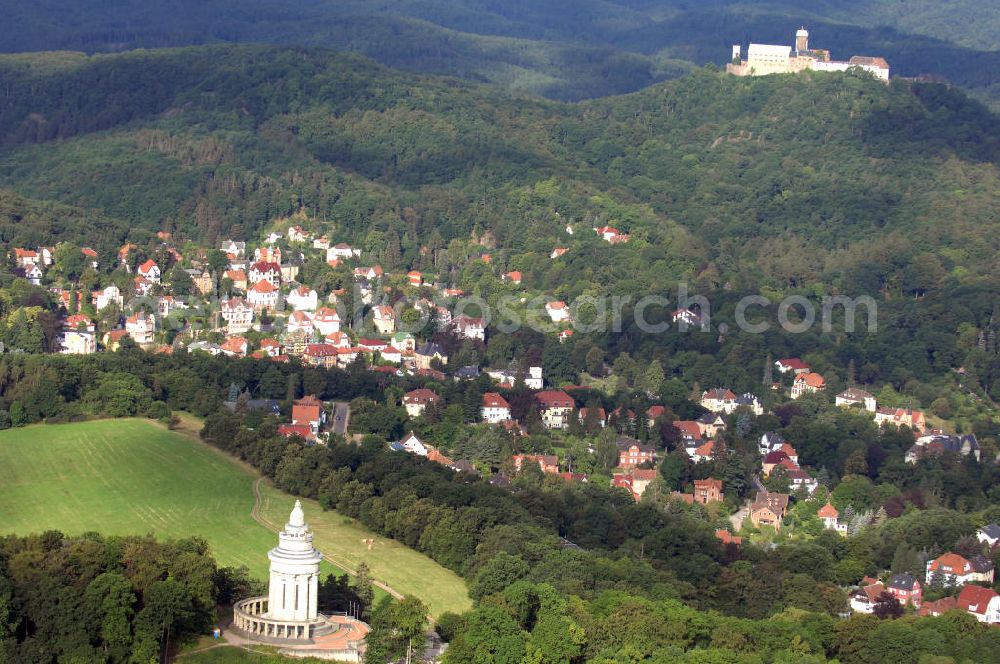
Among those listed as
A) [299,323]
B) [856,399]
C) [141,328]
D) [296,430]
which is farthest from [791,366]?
[141,328]

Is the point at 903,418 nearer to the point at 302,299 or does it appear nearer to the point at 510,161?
the point at 302,299

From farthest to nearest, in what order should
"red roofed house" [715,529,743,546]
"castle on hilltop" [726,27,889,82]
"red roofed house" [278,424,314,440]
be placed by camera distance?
"castle on hilltop" [726,27,889,82] < "red roofed house" [278,424,314,440] < "red roofed house" [715,529,743,546]

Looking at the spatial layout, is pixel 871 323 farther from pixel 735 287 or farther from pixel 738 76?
pixel 738 76

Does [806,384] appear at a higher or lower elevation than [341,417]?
lower

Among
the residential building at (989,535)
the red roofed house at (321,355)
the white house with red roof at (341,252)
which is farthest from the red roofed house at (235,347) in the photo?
the residential building at (989,535)

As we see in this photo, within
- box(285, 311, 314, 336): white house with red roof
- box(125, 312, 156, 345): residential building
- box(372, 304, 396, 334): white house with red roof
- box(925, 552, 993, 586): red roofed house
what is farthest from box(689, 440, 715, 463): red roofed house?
box(125, 312, 156, 345): residential building

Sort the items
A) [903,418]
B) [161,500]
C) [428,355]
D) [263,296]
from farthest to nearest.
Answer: [263,296], [428,355], [903,418], [161,500]

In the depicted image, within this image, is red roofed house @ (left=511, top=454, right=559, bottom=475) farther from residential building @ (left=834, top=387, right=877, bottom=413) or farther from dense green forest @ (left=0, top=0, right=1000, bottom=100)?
dense green forest @ (left=0, top=0, right=1000, bottom=100)
